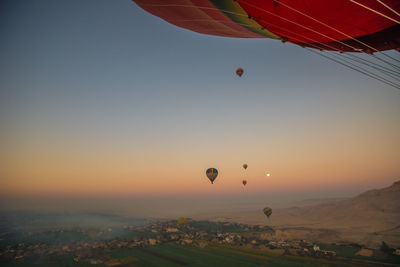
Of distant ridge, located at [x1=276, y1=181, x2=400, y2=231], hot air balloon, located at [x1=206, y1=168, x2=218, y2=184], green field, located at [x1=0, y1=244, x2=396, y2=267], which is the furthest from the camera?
distant ridge, located at [x1=276, y1=181, x2=400, y2=231]

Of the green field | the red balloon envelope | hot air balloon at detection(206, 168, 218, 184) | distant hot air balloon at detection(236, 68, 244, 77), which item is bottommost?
the green field

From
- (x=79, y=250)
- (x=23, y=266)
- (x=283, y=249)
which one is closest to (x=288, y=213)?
(x=283, y=249)

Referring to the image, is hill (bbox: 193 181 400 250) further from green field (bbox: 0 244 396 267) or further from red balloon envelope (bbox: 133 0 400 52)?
red balloon envelope (bbox: 133 0 400 52)

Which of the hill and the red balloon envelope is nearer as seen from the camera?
the red balloon envelope

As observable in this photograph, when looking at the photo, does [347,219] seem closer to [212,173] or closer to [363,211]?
[363,211]

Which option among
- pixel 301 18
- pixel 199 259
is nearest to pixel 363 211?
pixel 199 259

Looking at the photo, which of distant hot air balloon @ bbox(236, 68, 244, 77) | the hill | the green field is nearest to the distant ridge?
the hill

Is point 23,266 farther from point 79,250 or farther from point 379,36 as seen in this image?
point 379,36

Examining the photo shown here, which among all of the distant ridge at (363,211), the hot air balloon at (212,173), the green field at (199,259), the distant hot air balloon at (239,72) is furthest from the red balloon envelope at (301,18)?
the distant ridge at (363,211)
